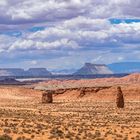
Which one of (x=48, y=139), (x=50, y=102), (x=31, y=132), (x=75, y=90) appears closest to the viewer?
(x=48, y=139)

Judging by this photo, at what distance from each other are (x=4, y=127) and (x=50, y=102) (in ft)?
146

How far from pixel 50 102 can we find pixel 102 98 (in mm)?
23238

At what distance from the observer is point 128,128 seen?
134 feet

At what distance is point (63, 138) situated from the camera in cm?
3347

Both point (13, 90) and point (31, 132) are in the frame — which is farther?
point (13, 90)

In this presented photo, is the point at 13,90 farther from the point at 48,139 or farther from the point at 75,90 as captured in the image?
the point at 48,139

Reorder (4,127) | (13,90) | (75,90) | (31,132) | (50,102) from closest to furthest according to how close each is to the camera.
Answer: (31,132), (4,127), (50,102), (75,90), (13,90)

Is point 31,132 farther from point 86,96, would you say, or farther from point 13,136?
point 86,96

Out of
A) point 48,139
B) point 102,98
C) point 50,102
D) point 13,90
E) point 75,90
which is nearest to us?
point 48,139

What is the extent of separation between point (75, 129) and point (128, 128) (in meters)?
4.68

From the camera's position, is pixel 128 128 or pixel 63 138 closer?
pixel 63 138

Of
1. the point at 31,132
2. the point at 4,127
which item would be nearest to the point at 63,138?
the point at 31,132

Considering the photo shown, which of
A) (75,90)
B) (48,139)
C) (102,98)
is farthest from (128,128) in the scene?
(75,90)

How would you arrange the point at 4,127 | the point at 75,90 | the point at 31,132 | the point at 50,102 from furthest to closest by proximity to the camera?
the point at 75,90 → the point at 50,102 → the point at 4,127 → the point at 31,132
